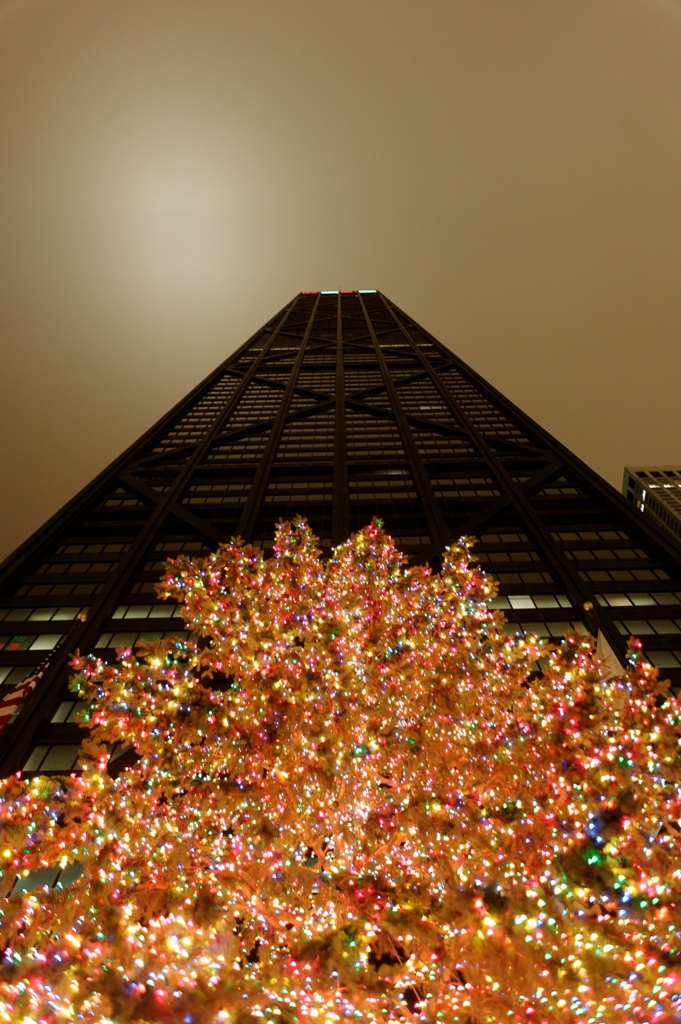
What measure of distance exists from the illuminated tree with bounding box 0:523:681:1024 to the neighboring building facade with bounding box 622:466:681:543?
87.1 m

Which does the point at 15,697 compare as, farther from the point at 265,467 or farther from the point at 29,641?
the point at 265,467

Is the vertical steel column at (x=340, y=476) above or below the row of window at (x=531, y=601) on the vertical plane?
above

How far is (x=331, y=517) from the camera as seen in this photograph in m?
29.5

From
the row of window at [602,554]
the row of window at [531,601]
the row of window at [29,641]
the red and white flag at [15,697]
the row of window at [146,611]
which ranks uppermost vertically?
the row of window at [602,554]

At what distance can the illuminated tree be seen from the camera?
14.8ft

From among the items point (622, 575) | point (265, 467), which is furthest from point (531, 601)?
point (265, 467)

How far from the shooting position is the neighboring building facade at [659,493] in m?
84.6

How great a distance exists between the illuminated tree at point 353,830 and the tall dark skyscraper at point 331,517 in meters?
5.44

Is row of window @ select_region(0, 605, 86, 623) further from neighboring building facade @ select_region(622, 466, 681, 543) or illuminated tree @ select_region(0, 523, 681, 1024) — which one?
neighboring building facade @ select_region(622, 466, 681, 543)

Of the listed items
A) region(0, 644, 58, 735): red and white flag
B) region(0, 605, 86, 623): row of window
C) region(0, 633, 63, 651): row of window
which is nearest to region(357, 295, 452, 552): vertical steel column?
region(0, 605, 86, 623): row of window

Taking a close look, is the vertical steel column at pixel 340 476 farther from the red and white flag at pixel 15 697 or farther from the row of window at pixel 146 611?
the red and white flag at pixel 15 697

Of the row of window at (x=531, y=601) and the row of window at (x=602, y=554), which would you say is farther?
the row of window at (x=602, y=554)

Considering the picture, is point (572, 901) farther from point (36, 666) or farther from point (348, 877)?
point (36, 666)

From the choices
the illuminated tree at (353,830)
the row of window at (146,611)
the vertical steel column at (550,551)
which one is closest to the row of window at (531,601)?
the vertical steel column at (550,551)
